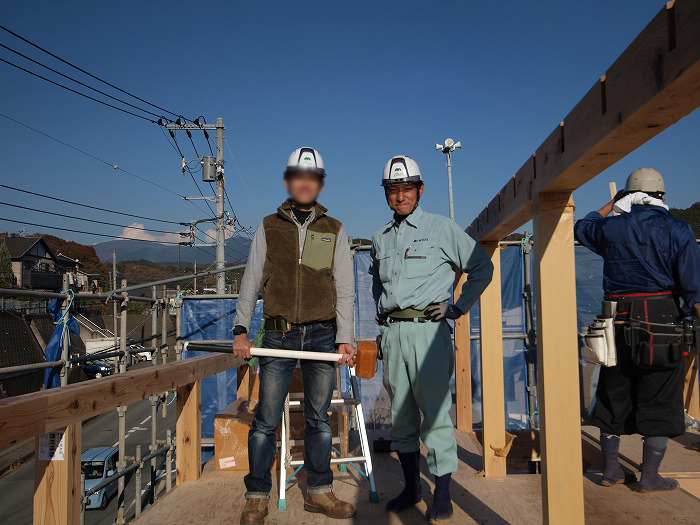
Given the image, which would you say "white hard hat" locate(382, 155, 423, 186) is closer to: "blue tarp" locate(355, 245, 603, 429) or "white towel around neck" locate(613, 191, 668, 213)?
"white towel around neck" locate(613, 191, 668, 213)

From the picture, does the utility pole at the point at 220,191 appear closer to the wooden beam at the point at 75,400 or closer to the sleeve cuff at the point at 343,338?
the wooden beam at the point at 75,400

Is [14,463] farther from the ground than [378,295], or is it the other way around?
[378,295]

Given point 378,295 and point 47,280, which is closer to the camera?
point 378,295

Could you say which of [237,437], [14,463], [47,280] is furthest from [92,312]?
[237,437]

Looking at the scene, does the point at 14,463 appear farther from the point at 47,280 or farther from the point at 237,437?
the point at 47,280

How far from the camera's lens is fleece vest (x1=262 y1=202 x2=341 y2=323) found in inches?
109

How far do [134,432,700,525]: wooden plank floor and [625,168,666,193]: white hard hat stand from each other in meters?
1.80

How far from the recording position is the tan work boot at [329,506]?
276 centimetres

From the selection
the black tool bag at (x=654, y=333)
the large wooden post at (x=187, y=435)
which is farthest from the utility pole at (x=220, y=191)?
the black tool bag at (x=654, y=333)

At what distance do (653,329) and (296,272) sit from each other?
207 centimetres

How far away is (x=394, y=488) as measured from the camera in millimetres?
3271

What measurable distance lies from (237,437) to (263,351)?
142 centimetres

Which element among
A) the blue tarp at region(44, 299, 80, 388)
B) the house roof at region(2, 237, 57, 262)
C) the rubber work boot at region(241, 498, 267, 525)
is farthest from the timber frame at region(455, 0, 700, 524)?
the house roof at region(2, 237, 57, 262)

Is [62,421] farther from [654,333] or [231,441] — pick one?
[654,333]
